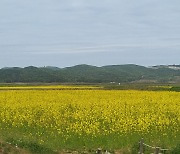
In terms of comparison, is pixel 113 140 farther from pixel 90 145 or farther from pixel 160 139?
pixel 160 139

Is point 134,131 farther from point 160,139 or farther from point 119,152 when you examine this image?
point 119,152

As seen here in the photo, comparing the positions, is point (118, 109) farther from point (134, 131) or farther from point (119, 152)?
point (119, 152)

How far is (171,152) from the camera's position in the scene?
42.1 feet

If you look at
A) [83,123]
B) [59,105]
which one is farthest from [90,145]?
[59,105]

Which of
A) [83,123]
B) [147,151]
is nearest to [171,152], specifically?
[147,151]

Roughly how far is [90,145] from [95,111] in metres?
5.43

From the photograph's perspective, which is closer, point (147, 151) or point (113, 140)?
point (147, 151)

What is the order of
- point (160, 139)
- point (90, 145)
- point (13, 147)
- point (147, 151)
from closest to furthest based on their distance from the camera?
point (13, 147) → point (147, 151) → point (90, 145) → point (160, 139)

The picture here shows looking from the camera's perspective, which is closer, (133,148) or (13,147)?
(13,147)

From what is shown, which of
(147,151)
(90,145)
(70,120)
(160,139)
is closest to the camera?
(147,151)

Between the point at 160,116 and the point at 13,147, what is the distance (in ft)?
28.1

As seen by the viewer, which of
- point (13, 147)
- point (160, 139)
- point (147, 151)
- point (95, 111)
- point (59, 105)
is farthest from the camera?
point (59, 105)

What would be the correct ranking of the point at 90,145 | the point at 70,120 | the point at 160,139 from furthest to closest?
the point at 70,120 < the point at 160,139 < the point at 90,145

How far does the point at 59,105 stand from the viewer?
23094 millimetres
